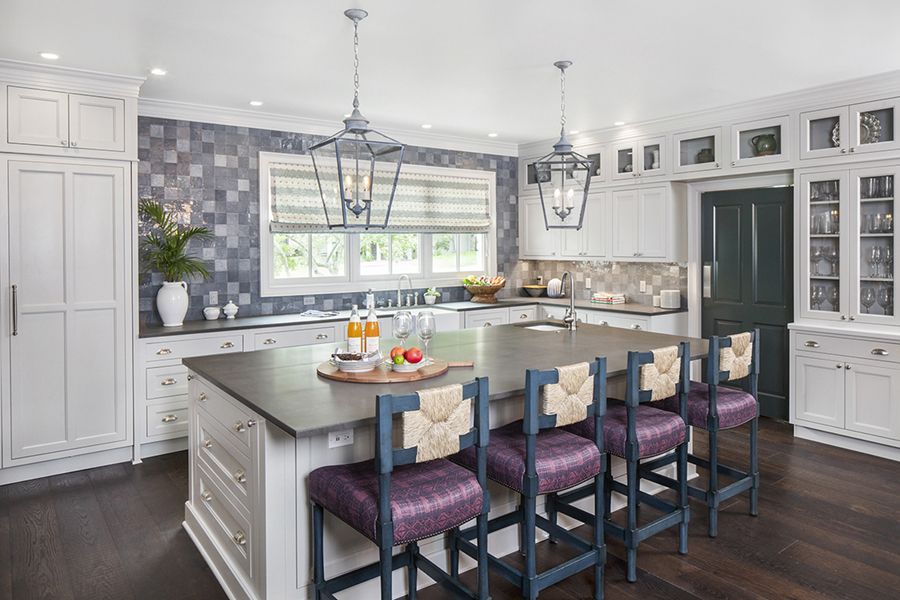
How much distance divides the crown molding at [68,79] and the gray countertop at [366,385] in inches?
87.0

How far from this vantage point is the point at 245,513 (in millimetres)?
2623

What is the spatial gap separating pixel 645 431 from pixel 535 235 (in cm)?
455

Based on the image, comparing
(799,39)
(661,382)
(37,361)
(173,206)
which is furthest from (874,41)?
(37,361)

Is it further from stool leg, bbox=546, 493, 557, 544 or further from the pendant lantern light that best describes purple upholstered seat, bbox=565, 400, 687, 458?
the pendant lantern light

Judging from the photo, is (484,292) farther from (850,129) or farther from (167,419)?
(850,129)

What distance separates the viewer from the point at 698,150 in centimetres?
566

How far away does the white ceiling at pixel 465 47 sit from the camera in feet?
10.5

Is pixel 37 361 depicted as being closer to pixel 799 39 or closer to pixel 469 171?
pixel 469 171

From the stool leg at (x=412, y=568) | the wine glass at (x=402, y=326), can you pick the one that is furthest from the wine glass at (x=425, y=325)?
the stool leg at (x=412, y=568)

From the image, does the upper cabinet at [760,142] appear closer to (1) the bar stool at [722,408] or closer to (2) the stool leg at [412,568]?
(1) the bar stool at [722,408]

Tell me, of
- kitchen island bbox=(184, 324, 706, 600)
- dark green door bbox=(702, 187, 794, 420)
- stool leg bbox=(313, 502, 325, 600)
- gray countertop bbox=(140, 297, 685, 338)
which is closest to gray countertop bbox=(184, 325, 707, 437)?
kitchen island bbox=(184, 324, 706, 600)

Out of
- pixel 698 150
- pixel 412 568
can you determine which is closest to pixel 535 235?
pixel 698 150

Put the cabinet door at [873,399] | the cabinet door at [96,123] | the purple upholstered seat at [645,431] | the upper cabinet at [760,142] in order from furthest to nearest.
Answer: the upper cabinet at [760,142], the cabinet door at [873,399], the cabinet door at [96,123], the purple upholstered seat at [645,431]

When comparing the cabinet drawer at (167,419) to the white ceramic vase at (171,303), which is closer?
the cabinet drawer at (167,419)
